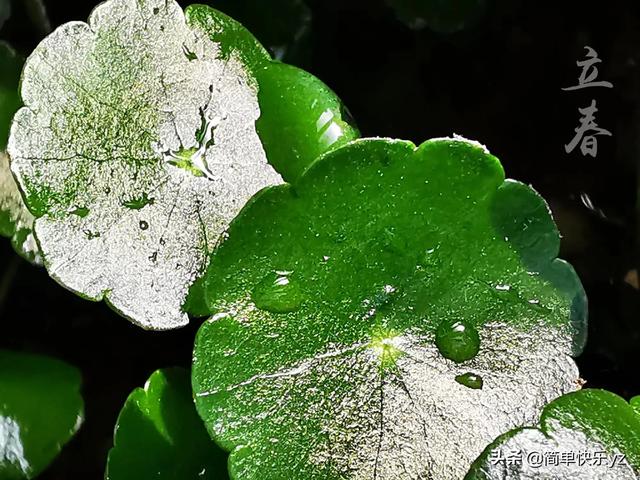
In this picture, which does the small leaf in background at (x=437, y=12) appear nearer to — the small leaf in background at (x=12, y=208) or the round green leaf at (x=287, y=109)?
the round green leaf at (x=287, y=109)

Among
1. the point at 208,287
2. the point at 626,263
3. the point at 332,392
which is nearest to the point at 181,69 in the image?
the point at 208,287

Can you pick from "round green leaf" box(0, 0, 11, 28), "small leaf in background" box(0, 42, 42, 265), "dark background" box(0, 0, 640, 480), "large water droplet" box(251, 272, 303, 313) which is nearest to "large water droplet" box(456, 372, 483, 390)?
"large water droplet" box(251, 272, 303, 313)

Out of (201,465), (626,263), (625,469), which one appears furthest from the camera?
(626,263)

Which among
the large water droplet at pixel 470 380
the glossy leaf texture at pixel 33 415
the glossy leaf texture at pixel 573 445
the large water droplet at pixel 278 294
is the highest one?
the large water droplet at pixel 278 294

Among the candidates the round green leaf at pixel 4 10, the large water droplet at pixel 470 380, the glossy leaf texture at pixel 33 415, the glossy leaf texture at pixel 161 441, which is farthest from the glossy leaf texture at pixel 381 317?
the round green leaf at pixel 4 10

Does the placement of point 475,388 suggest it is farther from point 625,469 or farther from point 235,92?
point 235,92

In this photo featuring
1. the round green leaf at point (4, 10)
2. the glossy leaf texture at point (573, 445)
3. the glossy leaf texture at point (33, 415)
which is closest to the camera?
the glossy leaf texture at point (573, 445)

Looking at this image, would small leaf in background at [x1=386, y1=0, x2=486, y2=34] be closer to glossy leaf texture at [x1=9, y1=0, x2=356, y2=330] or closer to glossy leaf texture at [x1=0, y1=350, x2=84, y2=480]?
glossy leaf texture at [x1=9, y1=0, x2=356, y2=330]

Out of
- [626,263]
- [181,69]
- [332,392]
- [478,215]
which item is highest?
[181,69]
